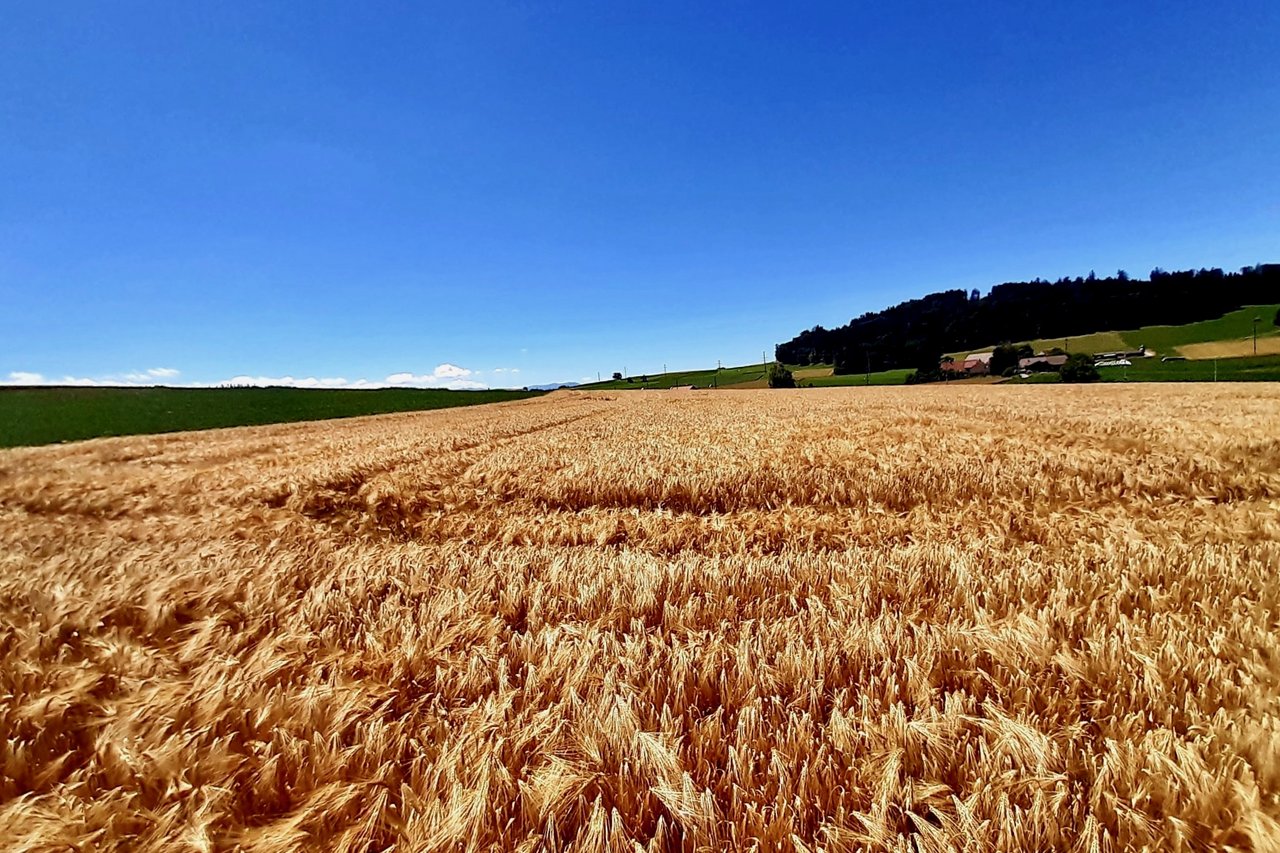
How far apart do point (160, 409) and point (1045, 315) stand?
594 ft

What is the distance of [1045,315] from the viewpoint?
133625 mm

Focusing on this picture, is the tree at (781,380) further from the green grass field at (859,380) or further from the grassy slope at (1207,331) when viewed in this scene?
the grassy slope at (1207,331)

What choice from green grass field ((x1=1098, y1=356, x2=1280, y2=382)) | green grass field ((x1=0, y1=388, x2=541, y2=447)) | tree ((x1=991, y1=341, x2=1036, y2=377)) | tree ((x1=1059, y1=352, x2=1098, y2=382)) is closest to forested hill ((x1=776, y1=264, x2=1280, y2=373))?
tree ((x1=991, y1=341, x2=1036, y2=377))

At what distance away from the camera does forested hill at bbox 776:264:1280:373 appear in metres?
122

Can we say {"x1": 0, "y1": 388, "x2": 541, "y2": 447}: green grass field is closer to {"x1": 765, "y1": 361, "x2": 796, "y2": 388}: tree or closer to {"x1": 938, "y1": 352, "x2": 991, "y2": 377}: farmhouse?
{"x1": 765, "y1": 361, "x2": 796, "y2": 388}: tree

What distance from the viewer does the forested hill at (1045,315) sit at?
12181 centimetres

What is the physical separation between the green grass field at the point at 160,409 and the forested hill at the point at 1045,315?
10321 centimetres

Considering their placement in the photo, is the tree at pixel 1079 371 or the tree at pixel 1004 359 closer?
the tree at pixel 1079 371

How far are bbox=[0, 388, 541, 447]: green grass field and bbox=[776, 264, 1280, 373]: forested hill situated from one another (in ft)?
339

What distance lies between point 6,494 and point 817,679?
1150cm

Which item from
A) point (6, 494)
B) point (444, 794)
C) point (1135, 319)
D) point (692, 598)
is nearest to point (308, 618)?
point (444, 794)

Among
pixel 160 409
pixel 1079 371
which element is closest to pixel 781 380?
pixel 1079 371

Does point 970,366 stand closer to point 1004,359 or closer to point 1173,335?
point 1004,359

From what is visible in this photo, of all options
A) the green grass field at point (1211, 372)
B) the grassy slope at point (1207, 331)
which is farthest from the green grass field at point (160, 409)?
the grassy slope at point (1207, 331)
